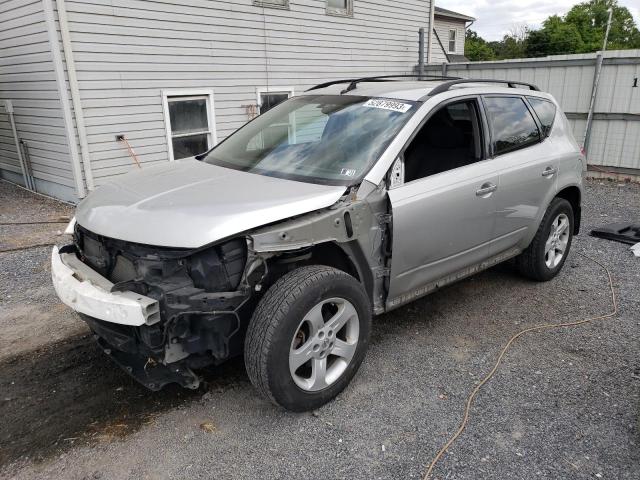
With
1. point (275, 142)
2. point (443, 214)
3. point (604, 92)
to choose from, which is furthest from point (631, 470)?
point (604, 92)

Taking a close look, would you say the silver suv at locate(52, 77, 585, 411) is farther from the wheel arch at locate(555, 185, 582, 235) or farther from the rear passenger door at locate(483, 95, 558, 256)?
the wheel arch at locate(555, 185, 582, 235)

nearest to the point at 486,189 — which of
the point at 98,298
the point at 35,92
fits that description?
the point at 98,298

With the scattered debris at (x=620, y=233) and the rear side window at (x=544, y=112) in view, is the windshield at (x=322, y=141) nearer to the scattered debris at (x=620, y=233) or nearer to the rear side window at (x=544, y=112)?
the rear side window at (x=544, y=112)

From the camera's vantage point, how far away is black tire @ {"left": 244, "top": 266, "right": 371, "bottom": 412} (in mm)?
2590

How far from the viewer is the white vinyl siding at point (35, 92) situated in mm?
6953

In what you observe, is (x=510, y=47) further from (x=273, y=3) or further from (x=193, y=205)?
(x=193, y=205)

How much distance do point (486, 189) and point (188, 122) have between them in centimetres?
596

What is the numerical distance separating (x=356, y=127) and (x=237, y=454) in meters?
2.14

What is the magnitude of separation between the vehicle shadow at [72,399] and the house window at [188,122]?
16.7 ft

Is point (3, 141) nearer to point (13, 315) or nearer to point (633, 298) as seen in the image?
point (13, 315)

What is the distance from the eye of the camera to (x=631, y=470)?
8.14 ft

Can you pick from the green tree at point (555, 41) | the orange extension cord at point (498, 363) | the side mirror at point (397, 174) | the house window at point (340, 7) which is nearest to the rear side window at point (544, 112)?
the orange extension cord at point (498, 363)

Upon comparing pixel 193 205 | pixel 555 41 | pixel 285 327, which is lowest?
pixel 285 327

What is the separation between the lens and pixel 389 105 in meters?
3.52
